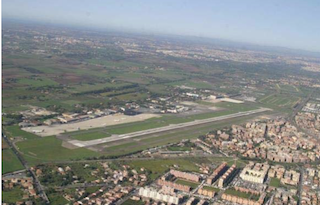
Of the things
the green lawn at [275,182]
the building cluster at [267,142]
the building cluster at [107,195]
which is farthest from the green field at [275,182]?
the building cluster at [107,195]

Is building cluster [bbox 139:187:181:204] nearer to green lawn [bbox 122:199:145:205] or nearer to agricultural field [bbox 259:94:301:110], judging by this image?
green lawn [bbox 122:199:145:205]

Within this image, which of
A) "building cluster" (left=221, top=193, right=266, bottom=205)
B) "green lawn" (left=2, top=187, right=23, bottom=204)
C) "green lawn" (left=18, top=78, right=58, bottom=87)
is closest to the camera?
"green lawn" (left=2, top=187, right=23, bottom=204)

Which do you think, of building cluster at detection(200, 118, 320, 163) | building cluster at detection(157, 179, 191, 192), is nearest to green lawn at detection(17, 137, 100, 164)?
building cluster at detection(157, 179, 191, 192)

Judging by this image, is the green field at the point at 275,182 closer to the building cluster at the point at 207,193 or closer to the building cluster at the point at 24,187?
the building cluster at the point at 207,193

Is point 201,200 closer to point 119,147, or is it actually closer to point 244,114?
point 119,147

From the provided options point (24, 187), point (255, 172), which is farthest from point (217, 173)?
point (24, 187)
